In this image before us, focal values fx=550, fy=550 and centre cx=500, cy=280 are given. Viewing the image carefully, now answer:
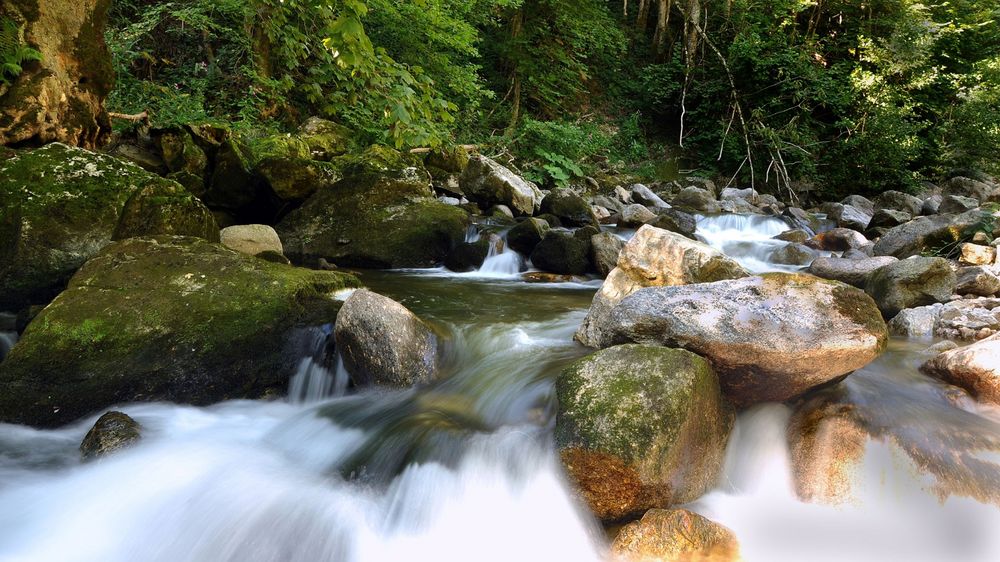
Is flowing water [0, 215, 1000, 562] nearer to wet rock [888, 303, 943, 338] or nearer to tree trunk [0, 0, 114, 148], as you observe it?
wet rock [888, 303, 943, 338]

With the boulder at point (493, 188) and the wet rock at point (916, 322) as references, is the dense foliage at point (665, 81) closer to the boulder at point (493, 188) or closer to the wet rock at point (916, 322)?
the boulder at point (493, 188)

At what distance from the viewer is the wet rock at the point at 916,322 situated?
4992 mm

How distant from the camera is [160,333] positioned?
12.0 ft

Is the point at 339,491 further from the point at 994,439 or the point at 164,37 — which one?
the point at 164,37

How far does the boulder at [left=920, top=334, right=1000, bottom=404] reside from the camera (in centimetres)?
330

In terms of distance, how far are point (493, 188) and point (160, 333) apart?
7193 mm

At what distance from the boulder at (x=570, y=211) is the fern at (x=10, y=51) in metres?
7.42

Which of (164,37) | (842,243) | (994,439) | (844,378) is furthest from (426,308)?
(164,37)

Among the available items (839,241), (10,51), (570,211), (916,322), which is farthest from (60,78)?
(839,241)

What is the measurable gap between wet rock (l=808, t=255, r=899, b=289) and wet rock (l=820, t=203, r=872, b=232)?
538cm

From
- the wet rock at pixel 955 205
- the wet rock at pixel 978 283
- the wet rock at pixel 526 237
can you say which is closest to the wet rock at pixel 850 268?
the wet rock at pixel 978 283

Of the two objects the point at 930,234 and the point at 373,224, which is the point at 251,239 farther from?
the point at 930,234

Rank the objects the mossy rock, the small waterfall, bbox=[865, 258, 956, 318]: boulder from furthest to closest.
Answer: bbox=[865, 258, 956, 318]: boulder < the mossy rock < the small waterfall

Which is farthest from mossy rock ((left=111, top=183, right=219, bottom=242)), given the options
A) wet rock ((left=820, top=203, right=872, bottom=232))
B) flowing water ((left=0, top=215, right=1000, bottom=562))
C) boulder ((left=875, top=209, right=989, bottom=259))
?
wet rock ((left=820, top=203, right=872, bottom=232))
